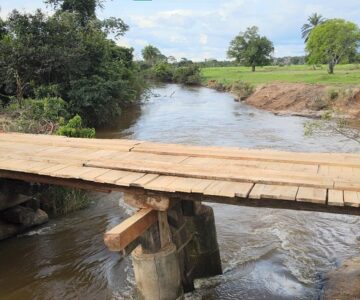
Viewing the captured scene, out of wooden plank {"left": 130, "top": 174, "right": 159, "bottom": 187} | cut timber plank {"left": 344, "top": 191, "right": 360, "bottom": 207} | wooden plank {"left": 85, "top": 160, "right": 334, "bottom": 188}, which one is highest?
wooden plank {"left": 85, "top": 160, "right": 334, "bottom": 188}

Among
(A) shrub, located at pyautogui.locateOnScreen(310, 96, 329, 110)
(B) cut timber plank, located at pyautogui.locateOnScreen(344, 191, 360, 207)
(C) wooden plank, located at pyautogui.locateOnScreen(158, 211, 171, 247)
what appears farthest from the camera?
(A) shrub, located at pyautogui.locateOnScreen(310, 96, 329, 110)

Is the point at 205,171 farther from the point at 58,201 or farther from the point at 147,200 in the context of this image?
the point at 58,201

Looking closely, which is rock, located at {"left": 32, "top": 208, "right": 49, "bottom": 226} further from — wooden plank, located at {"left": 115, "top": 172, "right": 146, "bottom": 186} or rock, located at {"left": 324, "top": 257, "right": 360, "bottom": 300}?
rock, located at {"left": 324, "top": 257, "right": 360, "bottom": 300}

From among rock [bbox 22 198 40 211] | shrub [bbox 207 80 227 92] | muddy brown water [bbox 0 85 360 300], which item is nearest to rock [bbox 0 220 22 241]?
muddy brown water [bbox 0 85 360 300]

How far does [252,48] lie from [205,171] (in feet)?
178

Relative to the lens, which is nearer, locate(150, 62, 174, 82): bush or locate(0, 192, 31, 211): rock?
locate(0, 192, 31, 211): rock

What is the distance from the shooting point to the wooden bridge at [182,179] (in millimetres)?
4297

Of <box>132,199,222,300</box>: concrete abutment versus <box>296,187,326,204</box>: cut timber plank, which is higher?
<box>296,187,326,204</box>: cut timber plank

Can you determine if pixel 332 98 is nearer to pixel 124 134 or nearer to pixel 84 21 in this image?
pixel 124 134

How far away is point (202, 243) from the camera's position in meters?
6.36

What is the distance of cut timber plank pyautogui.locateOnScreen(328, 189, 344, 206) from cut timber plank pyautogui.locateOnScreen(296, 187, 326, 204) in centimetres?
6

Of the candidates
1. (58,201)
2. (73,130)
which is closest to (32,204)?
(58,201)

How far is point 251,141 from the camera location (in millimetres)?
18172

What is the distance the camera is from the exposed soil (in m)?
23.9
